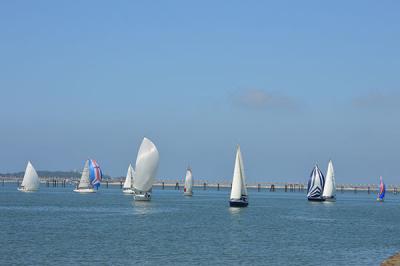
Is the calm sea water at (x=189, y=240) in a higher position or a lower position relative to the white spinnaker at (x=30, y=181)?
lower

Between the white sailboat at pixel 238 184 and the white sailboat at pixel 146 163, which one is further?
the white sailboat at pixel 146 163

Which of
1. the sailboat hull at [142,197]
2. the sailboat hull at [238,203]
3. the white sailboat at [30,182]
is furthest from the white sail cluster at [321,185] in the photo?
the white sailboat at [30,182]

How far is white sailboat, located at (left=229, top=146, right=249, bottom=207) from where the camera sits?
349 ft

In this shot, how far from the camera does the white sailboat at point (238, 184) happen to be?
106 metres

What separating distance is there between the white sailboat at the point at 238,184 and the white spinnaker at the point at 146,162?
15901 mm

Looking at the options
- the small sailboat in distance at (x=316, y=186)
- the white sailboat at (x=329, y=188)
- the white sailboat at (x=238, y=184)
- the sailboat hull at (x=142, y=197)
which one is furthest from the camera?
the white sailboat at (x=329, y=188)

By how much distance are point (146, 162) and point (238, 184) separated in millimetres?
17852

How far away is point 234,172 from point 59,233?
4225cm

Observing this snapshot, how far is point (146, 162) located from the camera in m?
119

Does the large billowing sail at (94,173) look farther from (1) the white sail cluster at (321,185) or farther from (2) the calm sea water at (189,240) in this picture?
(2) the calm sea water at (189,240)

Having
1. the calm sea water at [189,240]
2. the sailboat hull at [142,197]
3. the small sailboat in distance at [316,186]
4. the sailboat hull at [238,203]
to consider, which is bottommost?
the calm sea water at [189,240]

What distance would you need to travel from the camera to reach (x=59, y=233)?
6825 centimetres

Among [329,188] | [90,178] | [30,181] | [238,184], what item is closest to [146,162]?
[238,184]

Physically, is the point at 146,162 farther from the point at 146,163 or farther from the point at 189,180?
the point at 189,180
